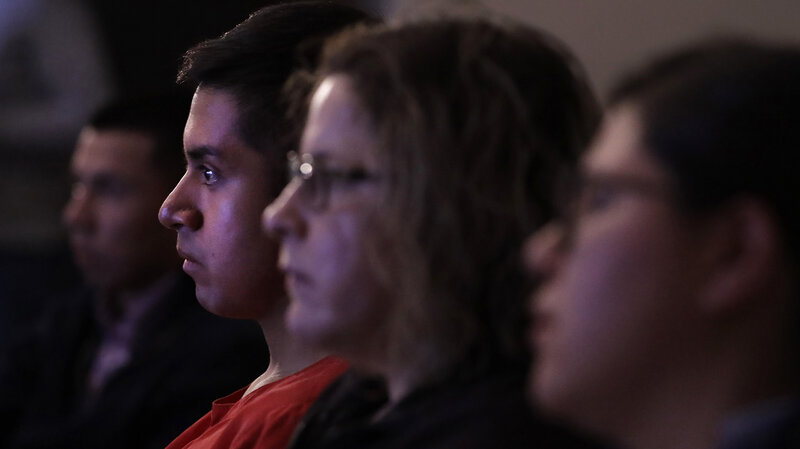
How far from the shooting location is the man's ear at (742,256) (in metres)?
0.69

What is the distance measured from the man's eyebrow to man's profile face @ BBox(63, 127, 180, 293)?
120 cm

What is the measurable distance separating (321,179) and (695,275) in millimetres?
338

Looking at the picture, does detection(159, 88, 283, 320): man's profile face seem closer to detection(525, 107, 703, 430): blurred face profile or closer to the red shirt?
the red shirt

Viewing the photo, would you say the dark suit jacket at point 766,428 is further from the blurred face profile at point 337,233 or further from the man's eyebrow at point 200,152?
the man's eyebrow at point 200,152

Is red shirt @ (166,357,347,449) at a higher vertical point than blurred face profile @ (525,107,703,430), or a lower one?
lower

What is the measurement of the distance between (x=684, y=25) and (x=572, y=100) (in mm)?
1461

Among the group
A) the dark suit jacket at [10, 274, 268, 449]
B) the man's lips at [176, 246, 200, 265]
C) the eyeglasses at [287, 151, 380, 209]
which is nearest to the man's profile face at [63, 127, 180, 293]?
the dark suit jacket at [10, 274, 268, 449]

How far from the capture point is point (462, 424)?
0.85m

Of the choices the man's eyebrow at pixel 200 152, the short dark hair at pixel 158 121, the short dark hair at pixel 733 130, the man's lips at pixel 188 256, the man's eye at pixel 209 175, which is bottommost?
the short dark hair at pixel 158 121

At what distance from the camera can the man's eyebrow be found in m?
1.21

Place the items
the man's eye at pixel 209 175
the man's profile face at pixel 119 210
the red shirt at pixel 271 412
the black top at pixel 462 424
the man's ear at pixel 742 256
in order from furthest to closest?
the man's profile face at pixel 119 210, the man's eye at pixel 209 175, the red shirt at pixel 271 412, the black top at pixel 462 424, the man's ear at pixel 742 256

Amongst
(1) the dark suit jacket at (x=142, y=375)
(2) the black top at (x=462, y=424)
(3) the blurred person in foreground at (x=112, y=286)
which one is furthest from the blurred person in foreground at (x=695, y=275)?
(3) the blurred person in foreground at (x=112, y=286)

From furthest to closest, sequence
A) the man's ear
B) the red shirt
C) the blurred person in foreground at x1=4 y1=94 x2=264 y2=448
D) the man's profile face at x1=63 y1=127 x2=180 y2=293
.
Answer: the man's profile face at x1=63 y1=127 x2=180 y2=293, the blurred person in foreground at x1=4 y1=94 x2=264 y2=448, the red shirt, the man's ear

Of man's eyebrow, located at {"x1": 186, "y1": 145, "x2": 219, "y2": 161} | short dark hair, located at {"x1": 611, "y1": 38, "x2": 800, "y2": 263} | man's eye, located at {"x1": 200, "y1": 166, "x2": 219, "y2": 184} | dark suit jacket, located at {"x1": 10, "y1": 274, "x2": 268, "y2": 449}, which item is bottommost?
dark suit jacket, located at {"x1": 10, "y1": 274, "x2": 268, "y2": 449}
